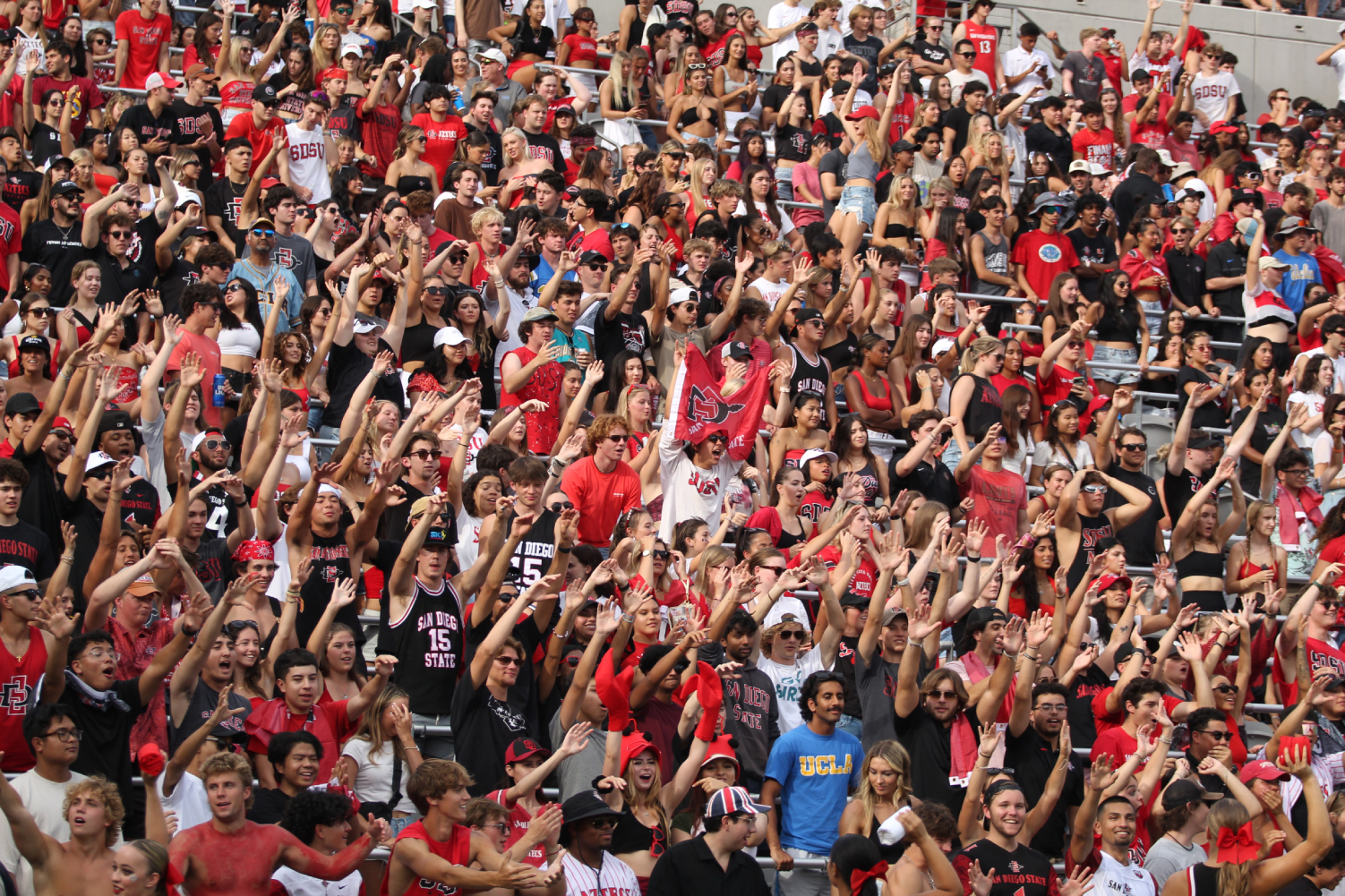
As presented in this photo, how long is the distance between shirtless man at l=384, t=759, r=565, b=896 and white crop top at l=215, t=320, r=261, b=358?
4045 mm

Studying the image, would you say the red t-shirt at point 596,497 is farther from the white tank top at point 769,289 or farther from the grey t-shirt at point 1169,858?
the grey t-shirt at point 1169,858

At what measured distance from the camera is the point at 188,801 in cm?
733

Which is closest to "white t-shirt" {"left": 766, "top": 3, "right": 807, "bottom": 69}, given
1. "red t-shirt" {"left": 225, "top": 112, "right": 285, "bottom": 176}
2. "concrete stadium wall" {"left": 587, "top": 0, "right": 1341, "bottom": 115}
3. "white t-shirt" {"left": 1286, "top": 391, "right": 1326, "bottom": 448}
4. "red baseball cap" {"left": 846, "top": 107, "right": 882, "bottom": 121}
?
"red baseball cap" {"left": 846, "top": 107, "right": 882, "bottom": 121}

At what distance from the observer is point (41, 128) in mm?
12758

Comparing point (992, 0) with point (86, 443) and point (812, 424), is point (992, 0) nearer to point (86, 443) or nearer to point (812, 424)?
point (812, 424)

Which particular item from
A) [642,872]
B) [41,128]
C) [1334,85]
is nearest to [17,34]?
[41,128]

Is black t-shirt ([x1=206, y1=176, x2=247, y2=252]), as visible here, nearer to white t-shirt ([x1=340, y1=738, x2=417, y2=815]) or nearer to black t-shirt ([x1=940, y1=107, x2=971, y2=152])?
white t-shirt ([x1=340, y1=738, x2=417, y2=815])

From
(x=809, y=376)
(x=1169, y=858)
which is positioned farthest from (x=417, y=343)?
(x=1169, y=858)

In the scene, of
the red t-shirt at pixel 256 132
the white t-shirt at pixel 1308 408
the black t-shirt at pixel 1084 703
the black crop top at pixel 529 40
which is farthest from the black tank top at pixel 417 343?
the white t-shirt at pixel 1308 408

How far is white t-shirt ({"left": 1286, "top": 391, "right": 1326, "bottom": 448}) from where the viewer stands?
41.9 ft

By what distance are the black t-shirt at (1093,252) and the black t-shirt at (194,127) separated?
700 cm

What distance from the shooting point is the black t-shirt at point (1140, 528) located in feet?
38.5

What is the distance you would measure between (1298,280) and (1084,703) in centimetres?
653

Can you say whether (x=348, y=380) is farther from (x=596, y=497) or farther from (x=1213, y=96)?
(x=1213, y=96)
